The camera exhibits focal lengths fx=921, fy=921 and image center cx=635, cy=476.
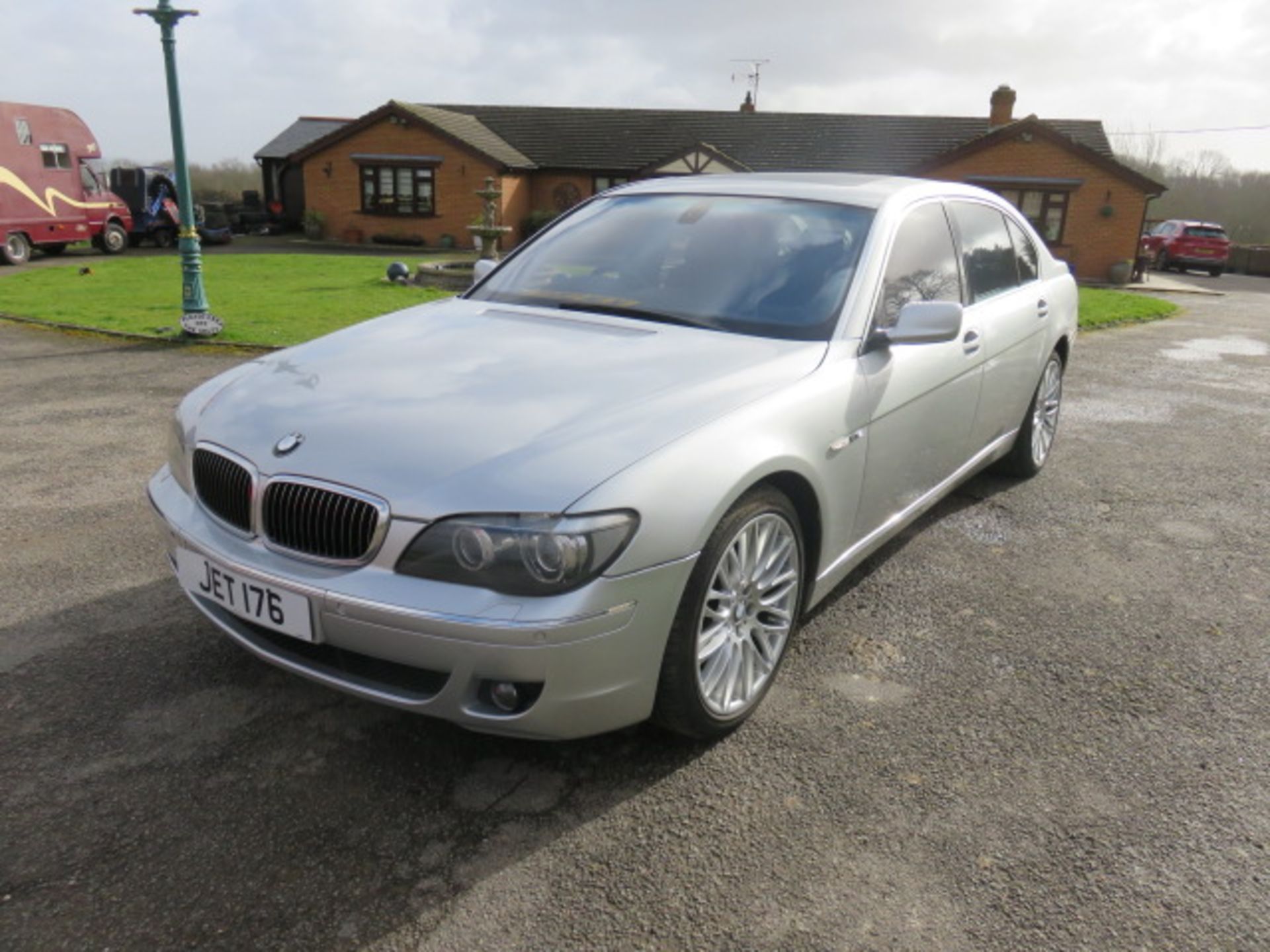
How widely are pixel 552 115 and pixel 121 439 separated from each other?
32.1 m

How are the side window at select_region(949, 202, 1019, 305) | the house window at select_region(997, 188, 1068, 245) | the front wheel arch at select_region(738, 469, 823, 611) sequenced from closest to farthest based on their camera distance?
the front wheel arch at select_region(738, 469, 823, 611)
the side window at select_region(949, 202, 1019, 305)
the house window at select_region(997, 188, 1068, 245)

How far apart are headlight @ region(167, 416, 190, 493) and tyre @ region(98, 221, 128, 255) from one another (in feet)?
81.3

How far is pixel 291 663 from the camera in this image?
2.55 metres

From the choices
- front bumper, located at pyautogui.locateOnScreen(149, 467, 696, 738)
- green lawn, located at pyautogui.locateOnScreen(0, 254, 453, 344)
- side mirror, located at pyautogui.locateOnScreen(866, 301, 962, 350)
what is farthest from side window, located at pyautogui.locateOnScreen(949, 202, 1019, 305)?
green lawn, located at pyautogui.locateOnScreen(0, 254, 453, 344)

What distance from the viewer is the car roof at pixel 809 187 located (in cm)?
382

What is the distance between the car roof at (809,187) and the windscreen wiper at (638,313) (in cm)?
84

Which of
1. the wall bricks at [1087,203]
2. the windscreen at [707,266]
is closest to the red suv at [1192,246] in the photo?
the wall bricks at [1087,203]

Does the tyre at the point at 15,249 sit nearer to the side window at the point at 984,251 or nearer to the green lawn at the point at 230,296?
the green lawn at the point at 230,296

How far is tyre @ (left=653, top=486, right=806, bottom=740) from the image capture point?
2.55 m

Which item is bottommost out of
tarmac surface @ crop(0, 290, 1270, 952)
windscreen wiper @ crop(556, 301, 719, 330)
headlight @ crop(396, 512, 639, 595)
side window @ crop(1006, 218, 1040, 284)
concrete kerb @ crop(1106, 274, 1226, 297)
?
tarmac surface @ crop(0, 290, 1270, 952)

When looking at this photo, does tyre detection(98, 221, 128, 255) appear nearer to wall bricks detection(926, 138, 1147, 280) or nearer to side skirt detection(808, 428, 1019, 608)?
wall bricks detection(926, 138, 1147, 280)

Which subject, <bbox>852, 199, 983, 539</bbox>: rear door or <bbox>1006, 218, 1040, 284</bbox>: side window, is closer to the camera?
<bbox>852, 199, 983, 539</bbox>: rear door

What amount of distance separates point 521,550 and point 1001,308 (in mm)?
3273

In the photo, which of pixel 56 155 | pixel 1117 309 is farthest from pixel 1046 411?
pixel 56 155
